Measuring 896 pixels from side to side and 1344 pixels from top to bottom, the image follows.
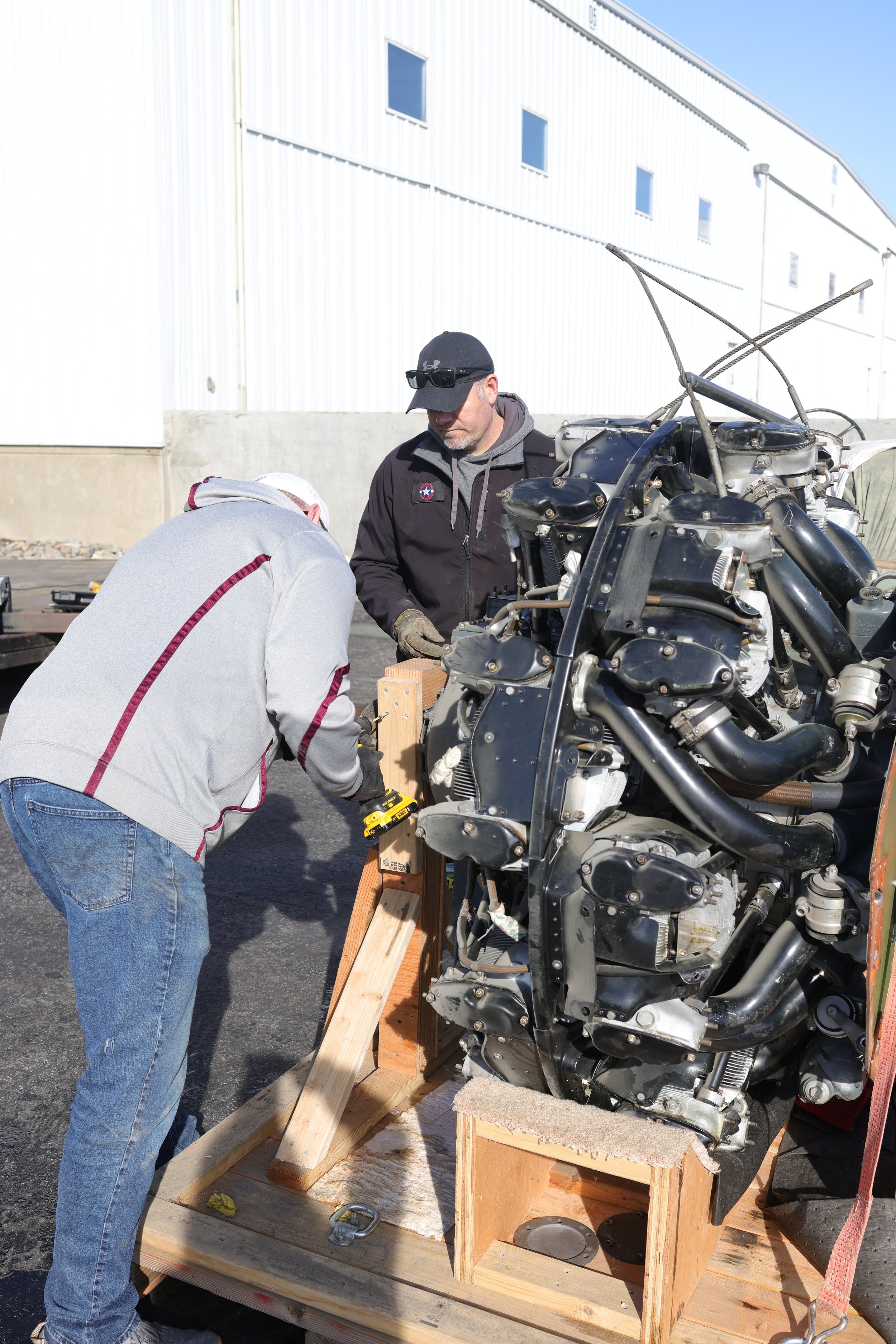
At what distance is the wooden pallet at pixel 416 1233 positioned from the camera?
2.04 metres

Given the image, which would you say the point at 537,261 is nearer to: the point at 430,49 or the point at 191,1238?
the point at 430,49

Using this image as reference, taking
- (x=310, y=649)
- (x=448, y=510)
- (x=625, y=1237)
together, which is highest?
(x=448, y=510)

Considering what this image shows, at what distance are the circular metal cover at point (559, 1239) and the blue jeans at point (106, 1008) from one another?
0.80 meters

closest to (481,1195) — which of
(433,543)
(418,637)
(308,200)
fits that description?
(418,637)

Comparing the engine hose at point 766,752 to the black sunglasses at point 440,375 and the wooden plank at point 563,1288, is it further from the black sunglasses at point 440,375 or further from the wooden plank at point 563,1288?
the black sunglasses at point 440,375

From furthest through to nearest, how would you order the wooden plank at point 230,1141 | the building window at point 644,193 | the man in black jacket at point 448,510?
the building window at point 644,193 < the man in black jacket at point 448,510 < the wooden plank at point 230,1141

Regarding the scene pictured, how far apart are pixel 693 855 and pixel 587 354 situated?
15963 millimetres

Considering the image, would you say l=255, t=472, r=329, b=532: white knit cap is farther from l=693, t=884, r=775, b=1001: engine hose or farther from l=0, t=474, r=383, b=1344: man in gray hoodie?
l=693, t=884, r=775, b=1001: engine hose

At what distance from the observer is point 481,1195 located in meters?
2.18

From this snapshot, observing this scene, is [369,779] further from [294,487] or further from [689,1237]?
[689,1237]

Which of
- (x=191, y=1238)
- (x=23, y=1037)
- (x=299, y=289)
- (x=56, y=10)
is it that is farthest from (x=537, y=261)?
(x=191, y=1238)

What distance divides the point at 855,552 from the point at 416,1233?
5.45 feet

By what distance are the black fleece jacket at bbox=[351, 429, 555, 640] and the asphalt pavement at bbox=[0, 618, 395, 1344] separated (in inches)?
52.2

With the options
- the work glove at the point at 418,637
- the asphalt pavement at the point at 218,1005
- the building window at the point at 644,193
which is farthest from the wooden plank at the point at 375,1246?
the building window at the point at 644,193
